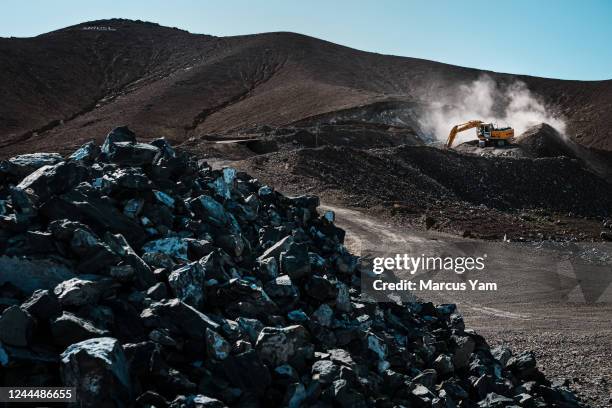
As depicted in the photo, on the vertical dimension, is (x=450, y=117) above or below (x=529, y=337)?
above

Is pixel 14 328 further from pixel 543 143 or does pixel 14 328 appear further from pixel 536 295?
pixel 543 143

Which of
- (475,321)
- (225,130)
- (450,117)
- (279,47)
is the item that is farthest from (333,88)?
(475,321)

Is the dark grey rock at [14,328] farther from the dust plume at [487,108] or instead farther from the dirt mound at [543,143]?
the dust plume at [487,108]

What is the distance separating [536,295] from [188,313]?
1149 cm

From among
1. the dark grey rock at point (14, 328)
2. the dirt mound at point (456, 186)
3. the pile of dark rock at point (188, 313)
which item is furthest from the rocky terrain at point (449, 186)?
the dark grey rock at point (14, 328)

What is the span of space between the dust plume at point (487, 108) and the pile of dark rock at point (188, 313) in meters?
45.1

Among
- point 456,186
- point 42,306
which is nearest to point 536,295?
point 42,306

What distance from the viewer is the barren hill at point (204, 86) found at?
163 ft

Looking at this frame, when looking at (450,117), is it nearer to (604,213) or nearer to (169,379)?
(604,213)

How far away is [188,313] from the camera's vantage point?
6.45m

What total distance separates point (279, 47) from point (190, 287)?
82816 mm

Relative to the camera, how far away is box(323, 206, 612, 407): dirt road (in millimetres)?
11180

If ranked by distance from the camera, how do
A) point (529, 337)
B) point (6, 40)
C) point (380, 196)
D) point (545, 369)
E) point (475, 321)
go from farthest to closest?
point (6, 40)
point (380, 196)
point (475, 321)
point (529, 337)
point (545, 369)

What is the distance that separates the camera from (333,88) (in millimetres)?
61406
